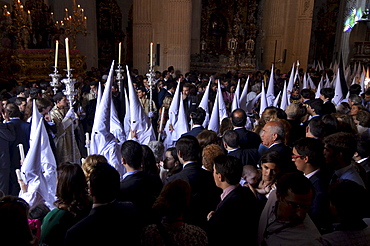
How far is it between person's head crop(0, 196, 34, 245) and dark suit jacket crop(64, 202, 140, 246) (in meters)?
0.32

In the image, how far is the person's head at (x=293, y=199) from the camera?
2.29m

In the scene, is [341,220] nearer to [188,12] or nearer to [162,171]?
[162,171]

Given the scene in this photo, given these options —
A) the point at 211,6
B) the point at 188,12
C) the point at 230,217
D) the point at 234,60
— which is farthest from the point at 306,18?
the point at 230,217

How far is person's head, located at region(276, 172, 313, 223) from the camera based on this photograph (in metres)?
2.29

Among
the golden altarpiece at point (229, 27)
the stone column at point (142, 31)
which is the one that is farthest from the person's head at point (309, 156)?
the golden altarpiece at point (229, 27)

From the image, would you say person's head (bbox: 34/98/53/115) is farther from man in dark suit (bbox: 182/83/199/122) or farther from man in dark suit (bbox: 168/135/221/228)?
man in dark suit (bbox: 182/83/199/122)

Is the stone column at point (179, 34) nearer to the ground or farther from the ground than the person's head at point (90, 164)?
farther from the ground

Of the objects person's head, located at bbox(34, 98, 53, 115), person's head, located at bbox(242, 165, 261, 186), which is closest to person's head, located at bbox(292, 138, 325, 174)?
person's head, located at bbox(242, 165, 261, 186)

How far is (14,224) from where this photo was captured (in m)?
1.76

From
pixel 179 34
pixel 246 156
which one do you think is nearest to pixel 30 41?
pixel 179 34

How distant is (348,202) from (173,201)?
1218 millimetres

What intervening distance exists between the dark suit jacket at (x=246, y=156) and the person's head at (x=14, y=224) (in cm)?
280

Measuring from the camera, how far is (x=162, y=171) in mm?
4375

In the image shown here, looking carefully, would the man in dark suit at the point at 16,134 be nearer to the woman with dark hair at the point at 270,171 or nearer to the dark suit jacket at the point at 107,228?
the dark suit jacket at the point at 107,228
